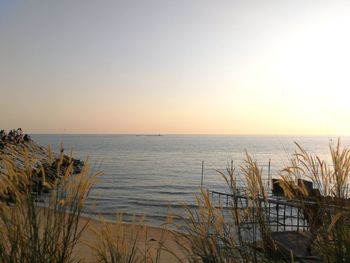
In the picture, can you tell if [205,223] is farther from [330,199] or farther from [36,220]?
[36,220]

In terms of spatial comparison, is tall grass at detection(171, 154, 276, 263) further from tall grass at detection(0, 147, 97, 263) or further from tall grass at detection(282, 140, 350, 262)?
tall grass at detection(0, 147, 97, 263)

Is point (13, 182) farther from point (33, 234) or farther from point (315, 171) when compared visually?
point (315, 171)

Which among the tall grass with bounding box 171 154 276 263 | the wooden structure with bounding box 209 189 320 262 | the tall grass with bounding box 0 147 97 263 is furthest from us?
the wooden structure with bounding box 209 189 320 262

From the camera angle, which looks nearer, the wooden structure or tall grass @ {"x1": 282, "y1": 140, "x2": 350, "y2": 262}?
tall grass @ {"x1": 282, "y1": 140, "x2": 350, "y2": 262}

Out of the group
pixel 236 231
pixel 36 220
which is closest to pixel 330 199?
pixel 236 231

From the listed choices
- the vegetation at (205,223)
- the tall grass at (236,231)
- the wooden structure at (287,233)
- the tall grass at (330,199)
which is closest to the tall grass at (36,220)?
the vegetation at (205,223)

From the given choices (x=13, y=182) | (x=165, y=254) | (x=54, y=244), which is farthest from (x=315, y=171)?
(x=165, y=254)

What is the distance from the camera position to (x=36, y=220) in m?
3.20

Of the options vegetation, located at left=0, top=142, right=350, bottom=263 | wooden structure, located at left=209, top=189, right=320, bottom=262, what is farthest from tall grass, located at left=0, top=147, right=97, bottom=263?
wooden structure, located at left=209, top=189, right=320, bottom=262

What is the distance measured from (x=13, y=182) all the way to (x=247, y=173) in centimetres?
199

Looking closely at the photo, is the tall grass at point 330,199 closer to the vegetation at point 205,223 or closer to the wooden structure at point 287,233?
the vegetation at point 205,223

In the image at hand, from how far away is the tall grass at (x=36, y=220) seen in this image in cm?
312

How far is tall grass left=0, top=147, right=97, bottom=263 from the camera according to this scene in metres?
3.12

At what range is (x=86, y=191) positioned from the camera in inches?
132
